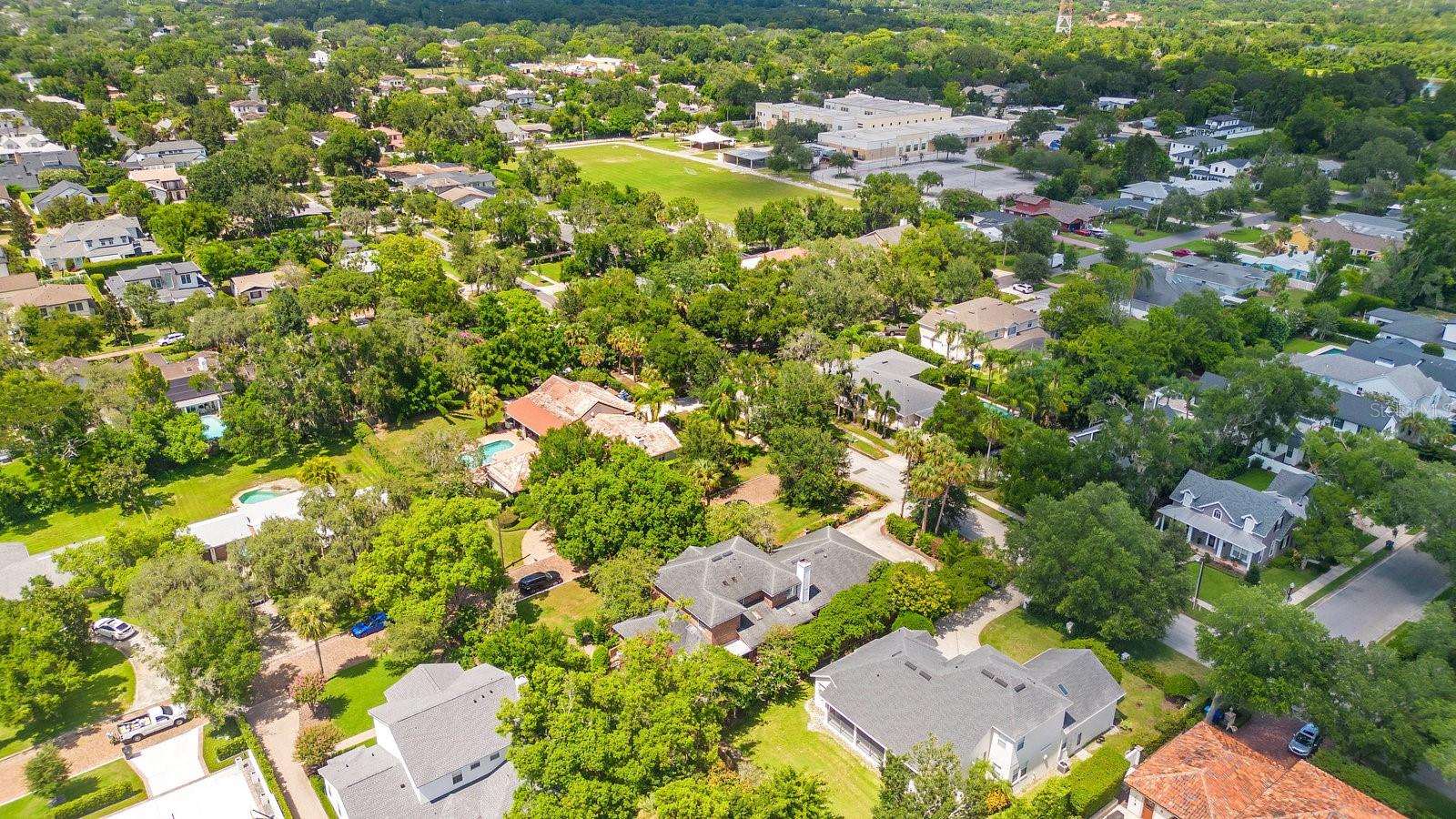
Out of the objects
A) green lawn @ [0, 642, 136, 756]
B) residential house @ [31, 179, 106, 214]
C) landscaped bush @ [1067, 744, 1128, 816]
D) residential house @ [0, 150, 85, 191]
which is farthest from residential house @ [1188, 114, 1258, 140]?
residential house @ [0, 150, 85, 191]

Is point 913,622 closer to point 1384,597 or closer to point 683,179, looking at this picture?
point 1384,597

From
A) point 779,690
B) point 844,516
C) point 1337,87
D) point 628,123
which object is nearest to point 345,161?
point 628,123

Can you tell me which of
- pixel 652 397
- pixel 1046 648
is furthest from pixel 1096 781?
pixel 652 397

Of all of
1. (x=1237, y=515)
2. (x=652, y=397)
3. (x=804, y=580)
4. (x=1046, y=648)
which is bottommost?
(x=1046, y=648)

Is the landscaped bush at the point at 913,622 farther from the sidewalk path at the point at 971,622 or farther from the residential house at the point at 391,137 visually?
the residential house at the point at 391,137

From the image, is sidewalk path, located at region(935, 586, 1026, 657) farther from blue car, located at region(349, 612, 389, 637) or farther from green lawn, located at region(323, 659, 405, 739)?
blue car, located at region(349, 612, 389, 637)

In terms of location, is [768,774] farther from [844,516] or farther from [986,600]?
[844,516]
